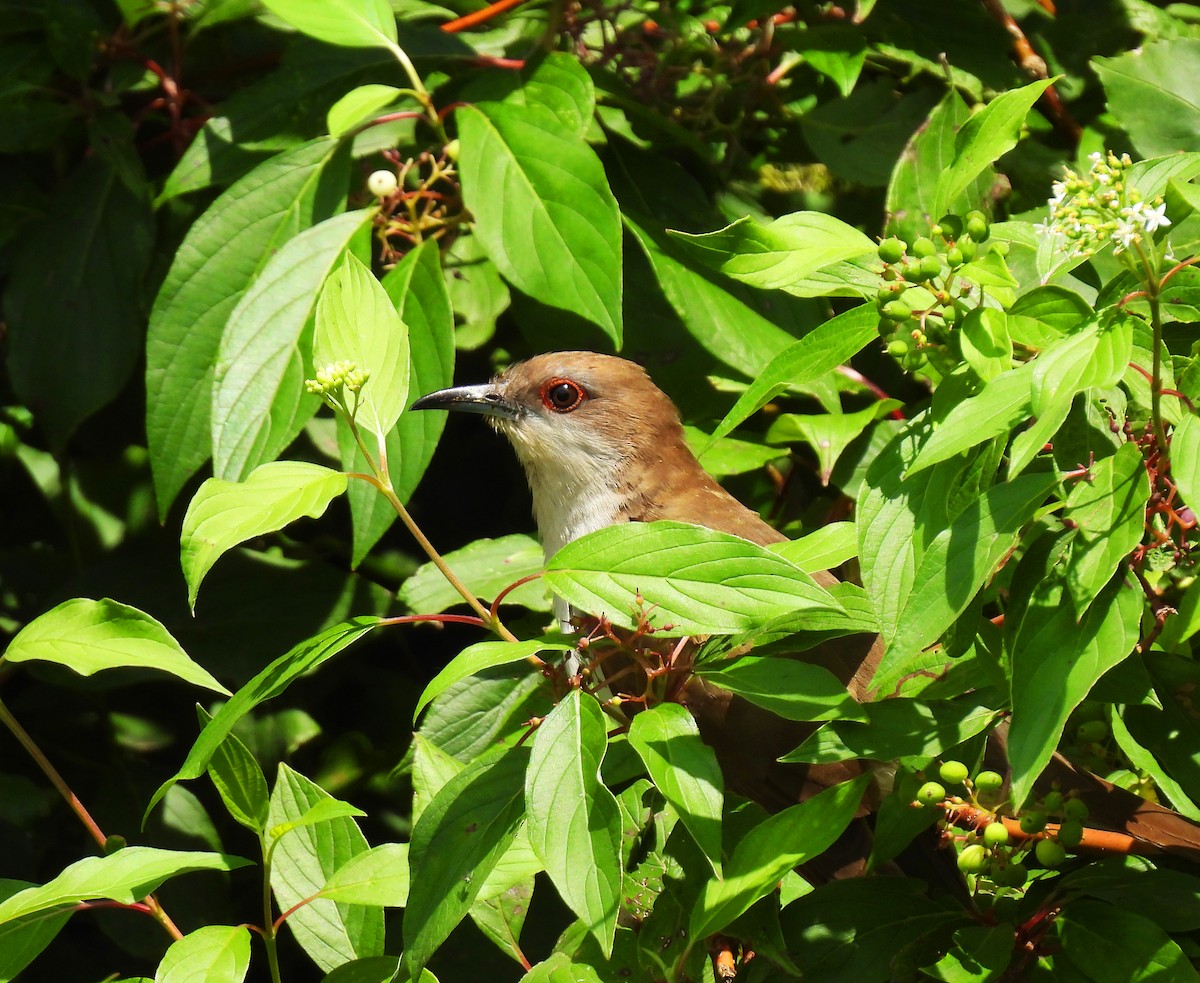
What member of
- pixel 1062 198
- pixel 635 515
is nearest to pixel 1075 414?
pixel 1062 198

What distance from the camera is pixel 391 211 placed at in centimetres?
281

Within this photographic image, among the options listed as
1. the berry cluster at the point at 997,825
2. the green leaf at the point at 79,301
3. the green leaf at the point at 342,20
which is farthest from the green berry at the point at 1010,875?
the green leaf at the point at 79,301

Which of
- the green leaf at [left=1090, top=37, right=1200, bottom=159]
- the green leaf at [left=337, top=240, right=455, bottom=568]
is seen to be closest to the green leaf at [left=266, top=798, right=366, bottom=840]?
the green leaf at [left=337, top=240, right=455, bottom=568]

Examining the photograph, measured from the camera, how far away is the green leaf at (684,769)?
58.9 inches

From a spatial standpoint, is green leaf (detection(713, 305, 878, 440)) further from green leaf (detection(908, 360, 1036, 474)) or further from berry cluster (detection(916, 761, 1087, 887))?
berry cluster (detection(916, 761, 1087, 887))

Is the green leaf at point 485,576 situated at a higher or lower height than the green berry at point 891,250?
lower

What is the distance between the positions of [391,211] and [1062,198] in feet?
5.50

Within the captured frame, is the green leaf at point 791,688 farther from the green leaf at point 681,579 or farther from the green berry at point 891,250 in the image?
the green berry at point 891,250

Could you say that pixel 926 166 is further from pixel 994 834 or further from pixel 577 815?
pixel 577 815

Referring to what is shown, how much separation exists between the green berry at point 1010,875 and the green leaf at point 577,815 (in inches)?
21.9

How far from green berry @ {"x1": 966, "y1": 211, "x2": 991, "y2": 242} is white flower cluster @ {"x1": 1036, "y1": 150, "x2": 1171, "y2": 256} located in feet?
0.39

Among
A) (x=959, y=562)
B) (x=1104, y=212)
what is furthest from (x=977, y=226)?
(x=959, y=562)

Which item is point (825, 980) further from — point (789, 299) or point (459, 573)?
point (789, 299)

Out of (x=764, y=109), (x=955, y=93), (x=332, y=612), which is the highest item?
(x=955, y=93)
